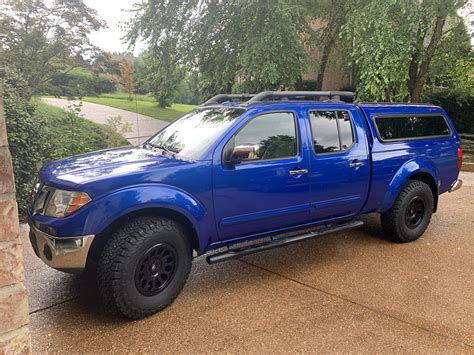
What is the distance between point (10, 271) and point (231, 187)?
220 cm

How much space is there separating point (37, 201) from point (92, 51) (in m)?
6.41

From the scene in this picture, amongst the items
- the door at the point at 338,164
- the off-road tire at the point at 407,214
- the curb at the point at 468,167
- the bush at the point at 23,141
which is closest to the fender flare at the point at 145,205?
the door at the point at 338,164

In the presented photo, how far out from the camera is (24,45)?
773 centimetres

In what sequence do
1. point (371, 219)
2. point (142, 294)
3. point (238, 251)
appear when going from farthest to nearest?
point (371, 219) → point (238, 251) → point (142, 294)

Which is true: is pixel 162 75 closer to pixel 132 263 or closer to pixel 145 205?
pixel 145 205

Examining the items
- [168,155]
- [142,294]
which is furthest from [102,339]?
[168,155]

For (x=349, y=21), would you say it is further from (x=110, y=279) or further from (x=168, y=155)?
(x=110, y=279)

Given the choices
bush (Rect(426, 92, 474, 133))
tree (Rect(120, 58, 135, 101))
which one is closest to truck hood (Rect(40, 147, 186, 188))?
tree (Rect(120, 58, 135, 101))

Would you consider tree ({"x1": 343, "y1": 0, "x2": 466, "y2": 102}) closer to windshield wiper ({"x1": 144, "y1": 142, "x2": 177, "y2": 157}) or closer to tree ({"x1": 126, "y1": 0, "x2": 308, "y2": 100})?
tree ({"x1": 126, "y1": 0, "x2": 308, "y2": 100})

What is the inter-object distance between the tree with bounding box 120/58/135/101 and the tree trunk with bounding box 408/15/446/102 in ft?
26.6

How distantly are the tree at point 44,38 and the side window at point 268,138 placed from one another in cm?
551

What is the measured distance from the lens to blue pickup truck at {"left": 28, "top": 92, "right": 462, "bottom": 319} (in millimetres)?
3012

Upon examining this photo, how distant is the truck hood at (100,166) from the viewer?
10.1ft

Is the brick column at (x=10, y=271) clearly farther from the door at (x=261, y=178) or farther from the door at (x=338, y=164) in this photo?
the door at (x=338, y=164)
